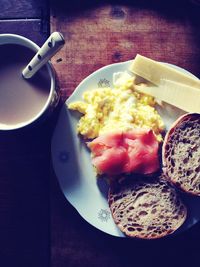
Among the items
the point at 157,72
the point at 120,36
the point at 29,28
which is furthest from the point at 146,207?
the point at 29,28

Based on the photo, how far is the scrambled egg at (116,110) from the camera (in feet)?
4.64

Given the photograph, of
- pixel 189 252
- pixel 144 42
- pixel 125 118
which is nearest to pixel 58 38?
pixel 125 118

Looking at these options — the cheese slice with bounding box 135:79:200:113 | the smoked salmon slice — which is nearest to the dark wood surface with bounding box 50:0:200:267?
the cheese slice with bounding box 135:79:200:113

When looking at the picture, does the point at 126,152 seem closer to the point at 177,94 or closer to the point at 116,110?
the point at 116,110

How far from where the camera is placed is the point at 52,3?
1.56 meters

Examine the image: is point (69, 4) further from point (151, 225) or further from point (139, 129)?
point (151, 225)

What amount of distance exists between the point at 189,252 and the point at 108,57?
2.30 feet

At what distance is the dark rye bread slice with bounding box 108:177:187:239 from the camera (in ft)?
Answer: 4.68

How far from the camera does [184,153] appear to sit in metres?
1.44

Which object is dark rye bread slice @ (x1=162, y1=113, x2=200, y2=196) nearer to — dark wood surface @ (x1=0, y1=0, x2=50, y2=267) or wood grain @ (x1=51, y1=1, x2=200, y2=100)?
wood grain @ (x1=51, y1=1, x2=200, y2=100)

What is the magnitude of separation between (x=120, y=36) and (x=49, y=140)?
426 mm

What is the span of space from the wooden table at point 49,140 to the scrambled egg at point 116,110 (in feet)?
0.40

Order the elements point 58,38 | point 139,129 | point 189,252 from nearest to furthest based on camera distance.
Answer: point 58,38, point 139,129, point 189,252

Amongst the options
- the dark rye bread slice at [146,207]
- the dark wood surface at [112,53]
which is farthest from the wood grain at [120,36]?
the dark rye bread slice at [146,207]
